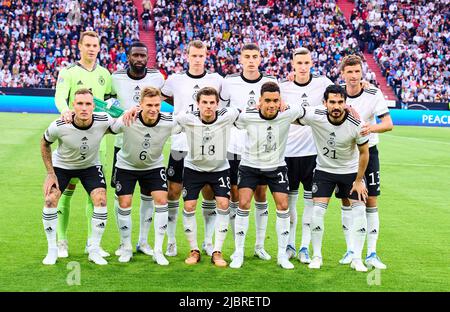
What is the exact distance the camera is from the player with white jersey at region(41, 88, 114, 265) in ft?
24.2

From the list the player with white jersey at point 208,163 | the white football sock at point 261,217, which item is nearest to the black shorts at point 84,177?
the player with white jersey at point 208,163

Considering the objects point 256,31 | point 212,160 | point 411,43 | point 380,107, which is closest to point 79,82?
point 212,160

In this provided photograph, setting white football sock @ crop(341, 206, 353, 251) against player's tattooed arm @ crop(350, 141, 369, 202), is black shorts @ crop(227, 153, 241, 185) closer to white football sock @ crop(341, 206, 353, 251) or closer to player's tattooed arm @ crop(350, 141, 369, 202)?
white football sock @ crop(341, 206, 353, 251)

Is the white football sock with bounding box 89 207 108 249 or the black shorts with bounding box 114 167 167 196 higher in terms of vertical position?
the black shorts with bounding box 114 167 167 196

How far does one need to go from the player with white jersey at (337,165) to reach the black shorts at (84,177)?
7.70ft

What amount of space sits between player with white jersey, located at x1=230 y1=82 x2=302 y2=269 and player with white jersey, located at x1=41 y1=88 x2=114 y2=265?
1495mm

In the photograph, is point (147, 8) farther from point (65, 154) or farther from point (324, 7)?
point (65, 154)

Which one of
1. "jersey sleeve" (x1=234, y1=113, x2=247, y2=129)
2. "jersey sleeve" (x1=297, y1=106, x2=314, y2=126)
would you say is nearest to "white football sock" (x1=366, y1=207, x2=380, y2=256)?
"jersey sleeve" (x1=297, y1=106, x2=314, y2=126)

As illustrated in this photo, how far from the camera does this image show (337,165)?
7.57 meters

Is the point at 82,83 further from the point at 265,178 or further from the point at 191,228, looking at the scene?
the point at 265,178

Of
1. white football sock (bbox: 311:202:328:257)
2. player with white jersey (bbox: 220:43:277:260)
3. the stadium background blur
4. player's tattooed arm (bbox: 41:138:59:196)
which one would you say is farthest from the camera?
the stadium background blur

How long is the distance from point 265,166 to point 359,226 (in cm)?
123

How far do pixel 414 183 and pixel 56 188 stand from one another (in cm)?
913
